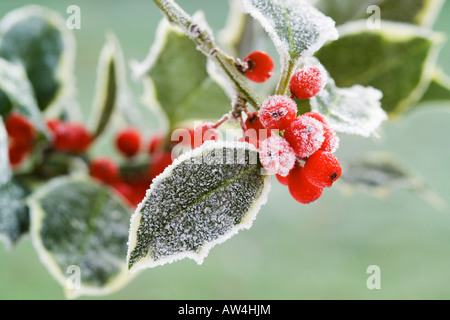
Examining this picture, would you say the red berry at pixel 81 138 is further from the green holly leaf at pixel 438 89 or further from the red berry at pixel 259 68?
the green holly leaf at pixel 438 89

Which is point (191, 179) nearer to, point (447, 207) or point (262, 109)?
point (262, 109)

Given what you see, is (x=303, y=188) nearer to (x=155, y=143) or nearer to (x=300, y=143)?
(x=300, y=143)

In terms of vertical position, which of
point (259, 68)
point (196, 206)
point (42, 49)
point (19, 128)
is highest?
point (42, 49)

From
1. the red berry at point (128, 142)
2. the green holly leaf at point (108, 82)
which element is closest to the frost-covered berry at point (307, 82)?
the green holly leaf at point (108, 82)

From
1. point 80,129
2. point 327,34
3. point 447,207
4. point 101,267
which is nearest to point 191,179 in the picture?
point 327,34

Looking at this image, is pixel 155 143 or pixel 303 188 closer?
pixel 303 188

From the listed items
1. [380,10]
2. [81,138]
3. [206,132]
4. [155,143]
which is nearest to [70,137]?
[81,138]
